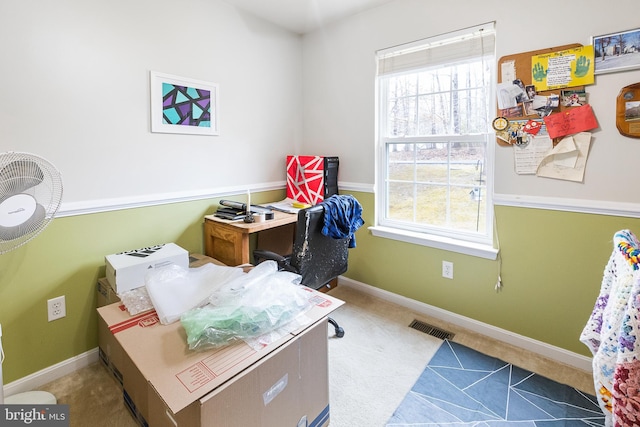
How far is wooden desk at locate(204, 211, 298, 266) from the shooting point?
7.01 feet

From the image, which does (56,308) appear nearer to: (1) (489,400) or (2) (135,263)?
(2) (135,263)

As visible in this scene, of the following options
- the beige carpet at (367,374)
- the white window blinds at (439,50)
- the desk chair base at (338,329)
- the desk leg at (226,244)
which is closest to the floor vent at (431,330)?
the beige carpet at (367,374)

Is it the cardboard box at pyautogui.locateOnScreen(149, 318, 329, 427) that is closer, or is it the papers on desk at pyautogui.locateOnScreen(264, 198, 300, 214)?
the cardboard box at pyautogui.locateOnScreen(149, 318, 329, 427)

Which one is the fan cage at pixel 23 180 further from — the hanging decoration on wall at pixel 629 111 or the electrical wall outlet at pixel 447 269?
the hanging decoration on wall at pixel 629 111

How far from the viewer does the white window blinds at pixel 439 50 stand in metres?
2.06

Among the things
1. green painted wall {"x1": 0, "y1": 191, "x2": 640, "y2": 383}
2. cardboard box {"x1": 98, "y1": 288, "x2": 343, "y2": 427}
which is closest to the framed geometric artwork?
green painted wall {"x1": 0, "y1": 191, "x2": 640, "y2": 383}

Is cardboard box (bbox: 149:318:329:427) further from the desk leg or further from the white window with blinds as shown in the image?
the white window with blinds

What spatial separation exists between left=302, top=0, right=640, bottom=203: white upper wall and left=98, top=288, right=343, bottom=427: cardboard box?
60.8 inches

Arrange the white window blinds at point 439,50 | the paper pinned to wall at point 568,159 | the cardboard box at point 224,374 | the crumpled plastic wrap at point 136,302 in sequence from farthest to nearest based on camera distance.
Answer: the white window blinds at point 439,50 < the paper pinned to wall at point 568,159 < the crumpled plastic wrap at point 136,302 < the cardboard box at point 224,374

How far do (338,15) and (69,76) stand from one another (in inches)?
78.3

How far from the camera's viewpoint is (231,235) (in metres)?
2.21

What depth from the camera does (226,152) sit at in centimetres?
253

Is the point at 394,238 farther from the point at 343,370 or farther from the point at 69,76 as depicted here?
the point at 69,76

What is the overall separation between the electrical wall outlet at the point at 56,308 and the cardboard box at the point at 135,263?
0.95ft
